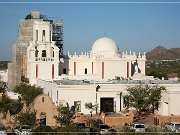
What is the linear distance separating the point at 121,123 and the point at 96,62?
13823 millimetres

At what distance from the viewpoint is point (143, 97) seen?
75.7 ft

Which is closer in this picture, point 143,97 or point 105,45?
point 143,97

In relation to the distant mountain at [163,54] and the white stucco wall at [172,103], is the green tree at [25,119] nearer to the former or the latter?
the white stucco wall at [172,103]

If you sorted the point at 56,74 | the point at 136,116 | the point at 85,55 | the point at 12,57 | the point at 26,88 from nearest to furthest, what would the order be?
the point at 136,116 < the point at 26,88 < the point at 56,74 < the point at 85,55 < the point at 12,57

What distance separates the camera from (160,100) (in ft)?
76.5

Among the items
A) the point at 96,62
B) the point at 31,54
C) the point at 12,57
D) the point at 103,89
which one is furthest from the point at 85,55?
the point at 103,89

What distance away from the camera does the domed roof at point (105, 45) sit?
3494 cm

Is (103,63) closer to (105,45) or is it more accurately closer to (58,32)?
(105,45)

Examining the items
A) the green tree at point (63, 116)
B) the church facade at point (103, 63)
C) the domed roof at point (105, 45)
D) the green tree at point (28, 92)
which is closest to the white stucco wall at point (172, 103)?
the green tree at point (63, 116)

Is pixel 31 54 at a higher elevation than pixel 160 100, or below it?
higher

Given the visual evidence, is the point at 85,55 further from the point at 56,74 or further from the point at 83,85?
the point at 83,85

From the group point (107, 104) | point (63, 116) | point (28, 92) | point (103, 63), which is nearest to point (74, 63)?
point (103, 63)

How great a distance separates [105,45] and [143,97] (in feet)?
41.4

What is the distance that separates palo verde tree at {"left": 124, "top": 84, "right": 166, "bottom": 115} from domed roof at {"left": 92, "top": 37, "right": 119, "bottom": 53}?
11.2 meters
